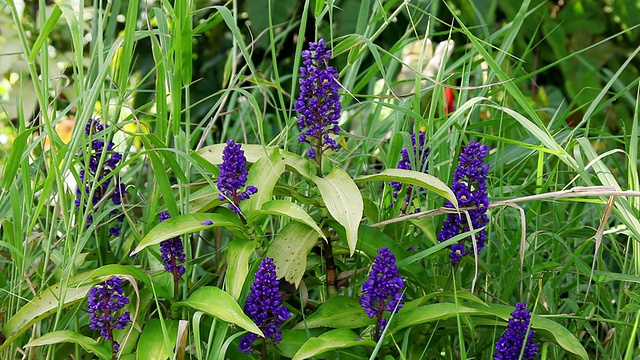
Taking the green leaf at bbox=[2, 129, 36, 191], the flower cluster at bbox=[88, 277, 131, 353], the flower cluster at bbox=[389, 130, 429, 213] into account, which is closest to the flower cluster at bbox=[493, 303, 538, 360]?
the flower cluster at bbox=[389, 130, 429, 213]

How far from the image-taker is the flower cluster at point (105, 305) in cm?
95

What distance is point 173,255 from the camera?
999mm

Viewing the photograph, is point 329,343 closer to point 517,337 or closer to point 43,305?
point 517,337

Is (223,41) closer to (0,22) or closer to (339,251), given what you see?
(0,22)

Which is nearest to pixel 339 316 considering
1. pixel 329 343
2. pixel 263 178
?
pixel 329 343

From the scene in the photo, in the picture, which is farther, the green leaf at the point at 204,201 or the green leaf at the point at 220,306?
the green leaf at the point at 204,201

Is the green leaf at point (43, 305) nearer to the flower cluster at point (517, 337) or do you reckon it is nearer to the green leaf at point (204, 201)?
the green leaf at point (204, 201)

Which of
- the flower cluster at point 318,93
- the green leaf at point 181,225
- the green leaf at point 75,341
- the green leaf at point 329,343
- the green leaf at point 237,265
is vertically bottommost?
the green leaf at point 75,341

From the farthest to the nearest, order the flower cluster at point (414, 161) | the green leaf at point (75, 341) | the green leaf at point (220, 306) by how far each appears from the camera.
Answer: the flower cluster at point (414, 161) → the green leaf at point (75, 341) → the green leaf at point (220, 306)

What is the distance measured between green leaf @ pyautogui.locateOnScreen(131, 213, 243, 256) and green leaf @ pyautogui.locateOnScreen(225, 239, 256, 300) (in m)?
0.03

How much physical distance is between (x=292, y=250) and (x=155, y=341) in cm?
21

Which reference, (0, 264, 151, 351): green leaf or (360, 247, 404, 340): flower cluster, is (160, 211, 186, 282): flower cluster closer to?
(0, 264, 151, 351): green leaf

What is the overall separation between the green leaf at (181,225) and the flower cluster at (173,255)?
0.05 meters

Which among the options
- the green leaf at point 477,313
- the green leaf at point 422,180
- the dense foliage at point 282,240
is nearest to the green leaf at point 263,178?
the dense foliage at point 282,240
